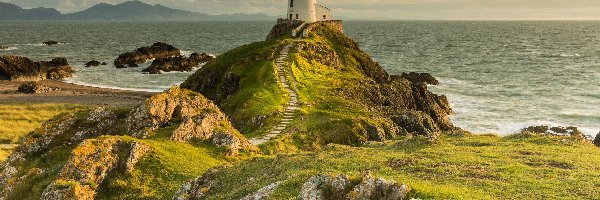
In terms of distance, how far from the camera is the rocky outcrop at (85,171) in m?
18.3

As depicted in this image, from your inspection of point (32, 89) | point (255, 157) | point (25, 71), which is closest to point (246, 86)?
point (255, 157)

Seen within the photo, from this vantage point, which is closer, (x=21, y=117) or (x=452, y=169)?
(x=452, y=169)

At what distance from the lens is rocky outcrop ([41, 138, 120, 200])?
60.2 ft

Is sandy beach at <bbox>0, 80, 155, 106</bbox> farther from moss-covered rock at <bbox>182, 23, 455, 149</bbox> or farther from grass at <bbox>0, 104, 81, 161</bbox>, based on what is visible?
moss-covered rock at <bbox>182, 23, 455, 149</bbox>

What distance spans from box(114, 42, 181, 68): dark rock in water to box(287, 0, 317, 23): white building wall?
48.9 m

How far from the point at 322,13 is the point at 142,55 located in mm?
59850

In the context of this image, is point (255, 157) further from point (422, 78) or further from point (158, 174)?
point (422, 78)

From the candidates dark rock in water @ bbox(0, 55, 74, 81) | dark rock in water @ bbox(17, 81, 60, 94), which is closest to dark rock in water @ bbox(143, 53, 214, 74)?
dark rock in water @ bbox(0, 55, 74, 81)

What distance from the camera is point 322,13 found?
9644 cm

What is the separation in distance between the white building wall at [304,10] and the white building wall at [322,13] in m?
→ 1.55

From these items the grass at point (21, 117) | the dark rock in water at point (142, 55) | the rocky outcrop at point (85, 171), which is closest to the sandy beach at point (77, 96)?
the grass at point (21, 117)

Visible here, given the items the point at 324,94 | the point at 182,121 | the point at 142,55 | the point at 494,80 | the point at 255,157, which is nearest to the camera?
the point at 255,157

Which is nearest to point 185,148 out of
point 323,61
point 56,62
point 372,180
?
point 372,180

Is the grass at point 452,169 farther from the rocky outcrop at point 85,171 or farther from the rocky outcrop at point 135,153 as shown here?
the rocky outcrop at point 85,171
